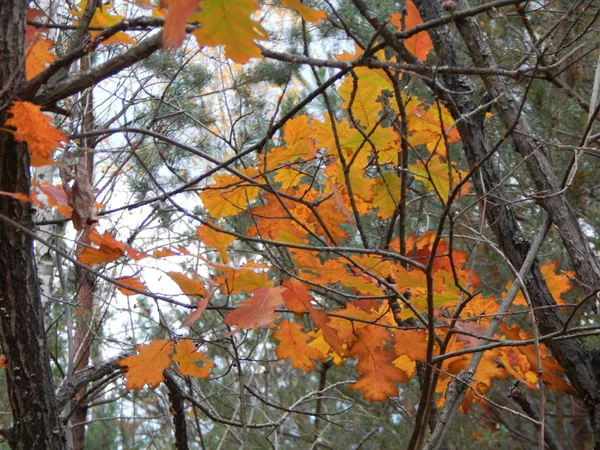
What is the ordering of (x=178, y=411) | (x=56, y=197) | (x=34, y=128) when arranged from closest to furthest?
(x=34, y=128), (x=56, y=197), (x=178, y=411)

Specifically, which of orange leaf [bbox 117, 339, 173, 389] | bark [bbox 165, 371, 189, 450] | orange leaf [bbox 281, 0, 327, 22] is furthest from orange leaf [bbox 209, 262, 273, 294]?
bark [bbox 165, 371, 189, 450]

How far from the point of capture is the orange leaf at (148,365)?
4.09 feet

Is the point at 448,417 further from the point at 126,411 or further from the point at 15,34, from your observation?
the point at 126,411

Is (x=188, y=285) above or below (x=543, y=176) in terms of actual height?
below

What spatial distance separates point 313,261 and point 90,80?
0.50 meters

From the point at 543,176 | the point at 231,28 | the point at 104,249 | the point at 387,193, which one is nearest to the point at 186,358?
the point at 104,249

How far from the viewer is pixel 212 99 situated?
3.85m

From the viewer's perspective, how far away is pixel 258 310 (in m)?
0.94

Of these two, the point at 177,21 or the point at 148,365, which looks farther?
Answer: the point at 148,365

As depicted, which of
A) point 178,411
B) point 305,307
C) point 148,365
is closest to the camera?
point 305,307

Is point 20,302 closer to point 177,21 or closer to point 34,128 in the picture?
point 34,128

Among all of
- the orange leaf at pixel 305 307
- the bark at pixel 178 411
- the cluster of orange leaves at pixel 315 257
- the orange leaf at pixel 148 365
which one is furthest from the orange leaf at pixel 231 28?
the bark at pixel 178 411

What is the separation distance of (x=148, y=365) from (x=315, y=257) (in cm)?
42

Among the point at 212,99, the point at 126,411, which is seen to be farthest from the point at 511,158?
the point at 126,411
